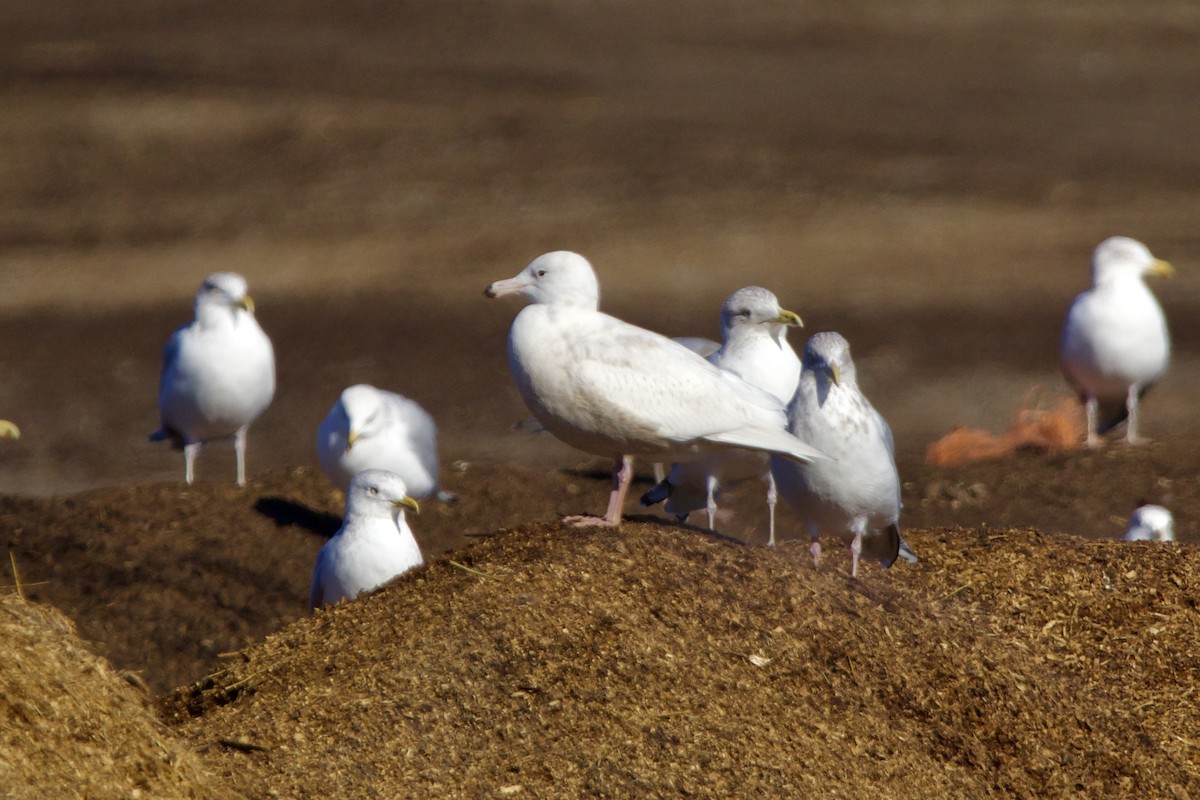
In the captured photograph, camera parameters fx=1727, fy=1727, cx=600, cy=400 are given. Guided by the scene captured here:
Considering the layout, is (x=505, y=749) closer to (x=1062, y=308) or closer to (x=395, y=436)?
(x=395, y=436)

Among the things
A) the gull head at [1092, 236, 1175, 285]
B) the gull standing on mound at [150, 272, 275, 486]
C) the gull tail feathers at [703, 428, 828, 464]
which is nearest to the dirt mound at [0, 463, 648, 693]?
the gull standing on mound at [150, 272, 275, 486]

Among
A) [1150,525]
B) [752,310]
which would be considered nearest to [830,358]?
[752,310]

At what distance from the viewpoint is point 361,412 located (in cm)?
1183

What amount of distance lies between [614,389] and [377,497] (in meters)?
2.51

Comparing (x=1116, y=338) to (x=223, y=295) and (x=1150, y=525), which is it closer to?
(x=1150, y=525)

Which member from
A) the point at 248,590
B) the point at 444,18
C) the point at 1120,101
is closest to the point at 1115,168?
the point at 1120,101

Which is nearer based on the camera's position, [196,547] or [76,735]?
[76,735]

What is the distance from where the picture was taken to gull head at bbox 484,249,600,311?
7430 millimetres

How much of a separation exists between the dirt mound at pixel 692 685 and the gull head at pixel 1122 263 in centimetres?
675

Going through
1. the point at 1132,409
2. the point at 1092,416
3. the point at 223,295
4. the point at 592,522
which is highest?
the point at 592,522

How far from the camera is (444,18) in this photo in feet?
108

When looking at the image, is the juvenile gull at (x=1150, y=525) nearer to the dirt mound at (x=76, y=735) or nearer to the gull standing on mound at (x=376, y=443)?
the gull standing on mound at (x=376, y=443)

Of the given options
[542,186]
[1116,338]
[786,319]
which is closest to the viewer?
[786,319]

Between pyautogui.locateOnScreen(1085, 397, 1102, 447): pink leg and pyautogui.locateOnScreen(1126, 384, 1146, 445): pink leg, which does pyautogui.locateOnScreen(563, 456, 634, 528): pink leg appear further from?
pyautogui.locateOnScreen(1085, 397, 1102, 447): pink leg
